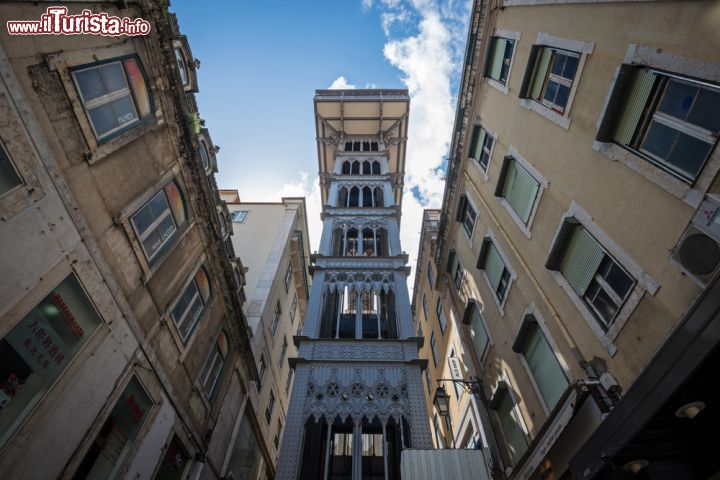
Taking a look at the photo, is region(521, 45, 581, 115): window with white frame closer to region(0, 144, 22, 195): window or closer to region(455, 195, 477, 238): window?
region(455, 195, 477, 238): window

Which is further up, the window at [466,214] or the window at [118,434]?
the window at [466,214]

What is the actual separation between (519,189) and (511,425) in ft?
25.1

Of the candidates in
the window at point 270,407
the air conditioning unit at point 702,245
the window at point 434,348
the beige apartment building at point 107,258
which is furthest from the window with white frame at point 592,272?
the window at point 270,407

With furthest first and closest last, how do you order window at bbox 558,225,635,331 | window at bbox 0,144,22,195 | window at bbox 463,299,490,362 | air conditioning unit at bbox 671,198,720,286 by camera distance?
window at bbox 463,299,490,362, window at bbox 558,225,635,331, window at bbox 0,144,22,195, air conditioning unit at bbox 671,198,720,286

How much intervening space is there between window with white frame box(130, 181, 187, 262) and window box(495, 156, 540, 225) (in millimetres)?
11114

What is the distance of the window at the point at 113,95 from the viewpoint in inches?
321

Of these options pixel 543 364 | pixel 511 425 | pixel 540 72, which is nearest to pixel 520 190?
pixel 540 72

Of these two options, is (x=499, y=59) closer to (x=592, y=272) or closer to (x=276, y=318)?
(x=592, y=272)

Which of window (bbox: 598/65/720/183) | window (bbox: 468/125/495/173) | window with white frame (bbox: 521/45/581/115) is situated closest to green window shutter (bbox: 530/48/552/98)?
window with white frame (bbox: 521/45/581/115)

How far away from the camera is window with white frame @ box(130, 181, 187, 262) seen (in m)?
9.73

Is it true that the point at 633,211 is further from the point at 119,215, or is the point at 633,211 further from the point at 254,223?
the point at 254,223

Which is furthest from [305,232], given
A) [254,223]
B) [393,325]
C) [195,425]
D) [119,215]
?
[119,215]

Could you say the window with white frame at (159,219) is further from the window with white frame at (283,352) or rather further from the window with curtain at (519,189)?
the window with white frame at (283,352)

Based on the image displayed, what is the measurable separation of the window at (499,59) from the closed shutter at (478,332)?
9.09 m
